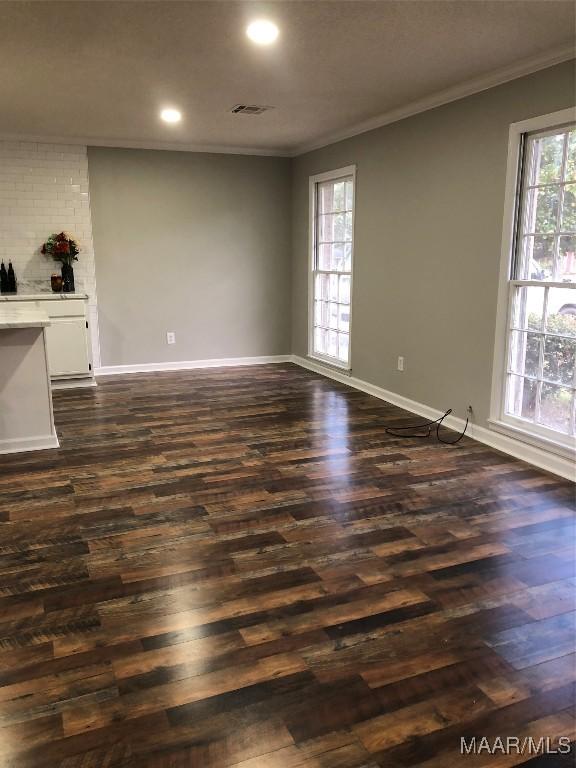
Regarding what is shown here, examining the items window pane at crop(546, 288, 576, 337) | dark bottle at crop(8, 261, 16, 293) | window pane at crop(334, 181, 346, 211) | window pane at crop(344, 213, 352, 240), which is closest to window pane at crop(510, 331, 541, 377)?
window pane at crop(546, 288, 576, 337)

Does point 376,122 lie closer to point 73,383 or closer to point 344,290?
point 344,290

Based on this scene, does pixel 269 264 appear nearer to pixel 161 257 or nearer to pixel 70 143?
pixel 161 257

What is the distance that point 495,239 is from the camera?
406 cm

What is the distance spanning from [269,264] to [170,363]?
163 centimetres

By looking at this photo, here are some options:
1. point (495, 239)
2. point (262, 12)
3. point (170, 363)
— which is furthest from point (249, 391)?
point (262, 12)

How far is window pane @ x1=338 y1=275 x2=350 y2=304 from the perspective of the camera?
611cm

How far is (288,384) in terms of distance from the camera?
20.1ft

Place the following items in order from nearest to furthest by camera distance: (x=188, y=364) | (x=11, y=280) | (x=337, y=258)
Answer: (x=11, y=280) < (x=337, y=258) < (x=188, y=364)

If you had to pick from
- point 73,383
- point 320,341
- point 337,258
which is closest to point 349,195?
point 337,258

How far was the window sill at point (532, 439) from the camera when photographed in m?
3.61

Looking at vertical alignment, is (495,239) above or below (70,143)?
below

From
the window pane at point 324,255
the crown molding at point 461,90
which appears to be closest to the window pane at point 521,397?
the crown molding at point 461,90

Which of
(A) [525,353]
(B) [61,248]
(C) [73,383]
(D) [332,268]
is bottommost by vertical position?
(C) [73,383]

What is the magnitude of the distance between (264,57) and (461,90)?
148 centimetres
